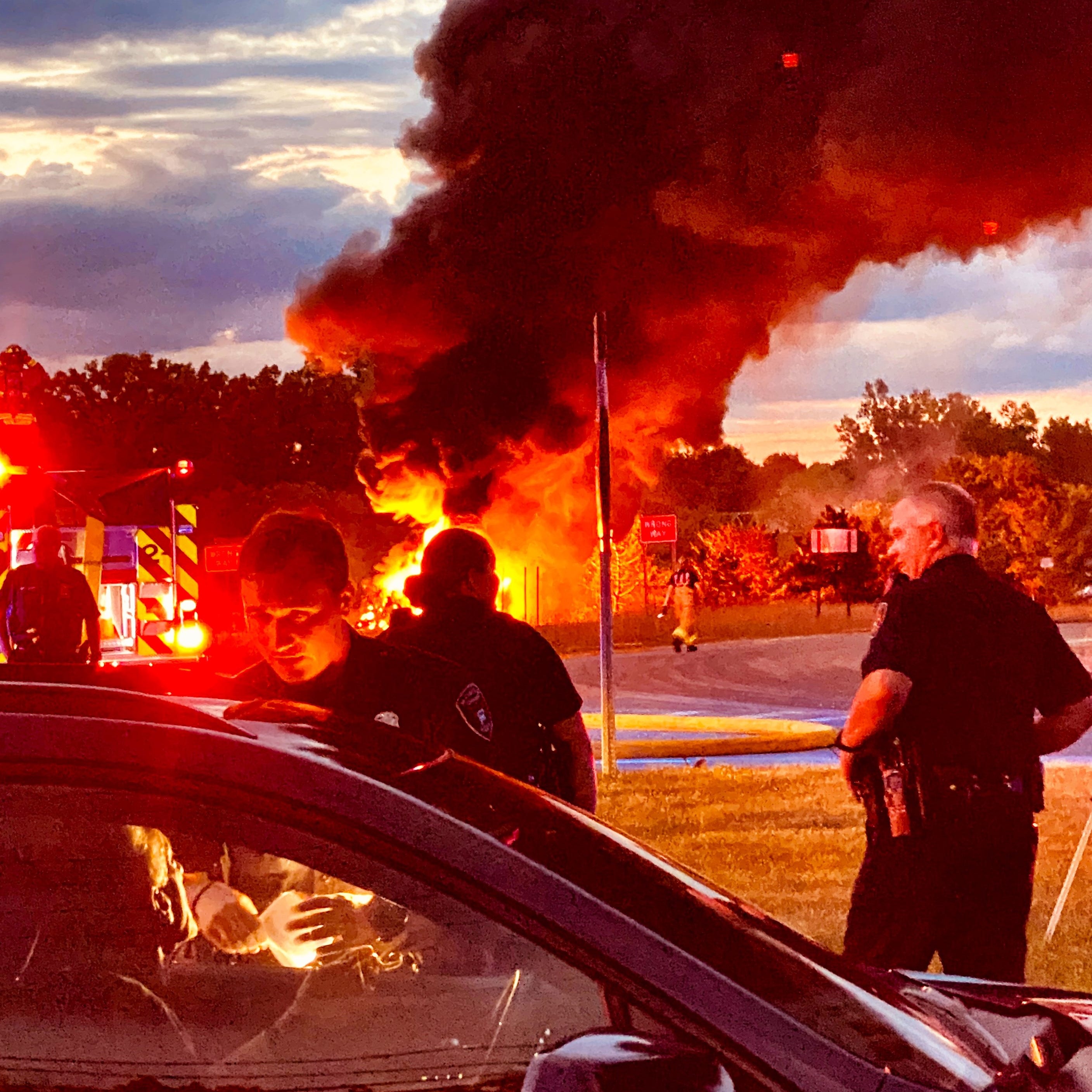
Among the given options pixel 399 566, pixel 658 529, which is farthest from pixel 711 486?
pixel 658 529

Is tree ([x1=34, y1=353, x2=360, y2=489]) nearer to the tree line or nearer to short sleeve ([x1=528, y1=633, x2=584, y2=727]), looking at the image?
the tree line

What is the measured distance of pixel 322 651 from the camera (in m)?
3.95

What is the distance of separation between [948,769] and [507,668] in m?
1.19

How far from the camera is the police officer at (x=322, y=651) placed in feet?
12.9

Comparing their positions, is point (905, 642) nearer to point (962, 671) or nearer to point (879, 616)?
point (962, 671)

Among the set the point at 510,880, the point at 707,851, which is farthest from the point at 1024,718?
the point at 707,851

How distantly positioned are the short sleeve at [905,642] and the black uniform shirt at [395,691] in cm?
119

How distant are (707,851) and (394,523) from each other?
48.5 meters

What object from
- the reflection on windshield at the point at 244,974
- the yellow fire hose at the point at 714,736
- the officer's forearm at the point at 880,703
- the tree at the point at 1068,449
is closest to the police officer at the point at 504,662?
the officer's forearm at the point at 880,703

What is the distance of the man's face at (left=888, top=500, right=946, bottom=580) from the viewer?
16.1ft

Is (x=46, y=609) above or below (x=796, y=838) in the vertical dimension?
above

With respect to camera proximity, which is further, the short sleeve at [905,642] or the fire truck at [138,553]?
the fire truck at [138,553]

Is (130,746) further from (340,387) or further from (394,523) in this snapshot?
(340,387)

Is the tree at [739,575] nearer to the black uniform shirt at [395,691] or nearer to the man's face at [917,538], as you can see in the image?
the man's face at [917,538]
